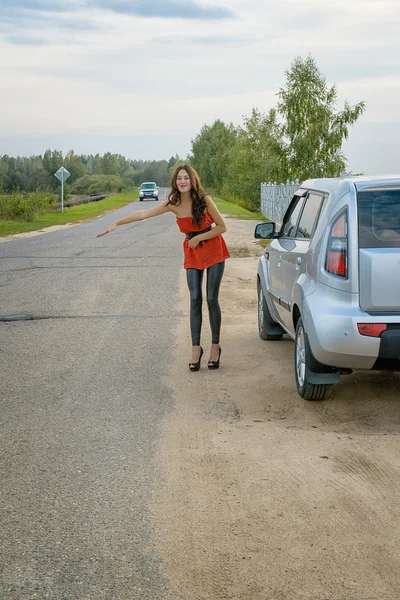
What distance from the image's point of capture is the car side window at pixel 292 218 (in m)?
7.62

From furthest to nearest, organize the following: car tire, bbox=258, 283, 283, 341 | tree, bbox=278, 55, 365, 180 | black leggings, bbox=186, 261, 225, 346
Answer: tree, bbox=278, 55, 365, 180, car tire, bbox=258, 283, 283, 341, black leggings, bbox=186, 261, 225, 346

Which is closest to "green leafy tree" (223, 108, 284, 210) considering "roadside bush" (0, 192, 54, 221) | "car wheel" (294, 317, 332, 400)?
"roadside bush" (0, 192, 54, 221)

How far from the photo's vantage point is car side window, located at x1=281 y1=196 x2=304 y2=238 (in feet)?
25.0

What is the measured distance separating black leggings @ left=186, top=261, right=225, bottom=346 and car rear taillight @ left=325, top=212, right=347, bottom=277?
1.84 meters

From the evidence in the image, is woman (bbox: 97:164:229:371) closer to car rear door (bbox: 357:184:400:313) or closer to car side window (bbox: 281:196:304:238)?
car side window (bbox: 281:196:304:238)

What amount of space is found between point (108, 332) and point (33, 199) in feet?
114

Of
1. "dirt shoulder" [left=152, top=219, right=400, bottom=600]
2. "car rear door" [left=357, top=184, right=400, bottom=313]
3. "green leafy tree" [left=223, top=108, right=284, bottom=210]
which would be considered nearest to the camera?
"dirt shoulder" [left=152, top=219, right=400, bottom=600]

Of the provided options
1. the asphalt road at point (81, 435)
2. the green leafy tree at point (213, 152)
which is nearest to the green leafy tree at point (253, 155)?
the green leafy tree at point (213, 152)

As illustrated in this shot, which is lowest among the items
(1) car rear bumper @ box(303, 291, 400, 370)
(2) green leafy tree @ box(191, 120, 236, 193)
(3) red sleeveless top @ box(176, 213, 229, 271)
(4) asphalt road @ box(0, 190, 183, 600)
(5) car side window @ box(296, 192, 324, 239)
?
(4) asphalt road @ box(0, 190, 183, 600)

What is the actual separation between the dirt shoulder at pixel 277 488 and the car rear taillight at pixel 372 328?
656mm

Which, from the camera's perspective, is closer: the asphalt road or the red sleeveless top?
the asphalt road

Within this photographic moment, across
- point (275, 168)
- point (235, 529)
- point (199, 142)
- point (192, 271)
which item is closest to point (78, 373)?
point (192, 271)

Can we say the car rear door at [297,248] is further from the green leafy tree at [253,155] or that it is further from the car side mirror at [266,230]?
the green leafy tree at [253,155]

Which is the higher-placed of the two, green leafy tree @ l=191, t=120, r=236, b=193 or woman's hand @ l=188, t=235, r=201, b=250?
green leafy tree @ l=191, t=120, r=236, b=193
